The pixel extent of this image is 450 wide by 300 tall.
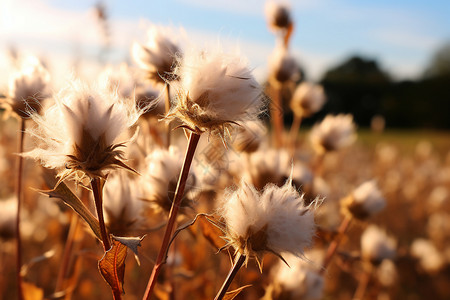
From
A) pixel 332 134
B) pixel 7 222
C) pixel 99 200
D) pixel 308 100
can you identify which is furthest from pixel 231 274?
pixel 308 100

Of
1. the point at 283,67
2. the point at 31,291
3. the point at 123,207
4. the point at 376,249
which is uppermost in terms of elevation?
the point at 123,207

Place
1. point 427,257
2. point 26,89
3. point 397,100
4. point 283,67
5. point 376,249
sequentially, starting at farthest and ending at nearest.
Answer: point 397,100 < point 427,257 < point 283,67 < point 376,249 < point 26,89

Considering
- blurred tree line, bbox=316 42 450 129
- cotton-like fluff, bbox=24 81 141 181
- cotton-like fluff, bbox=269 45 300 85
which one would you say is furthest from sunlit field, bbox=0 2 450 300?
blurred tree line, bbox=316 42 450 129

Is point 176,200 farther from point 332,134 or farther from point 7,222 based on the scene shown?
point 332,134

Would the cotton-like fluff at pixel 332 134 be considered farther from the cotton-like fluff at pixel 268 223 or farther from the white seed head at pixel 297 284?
the cotton-like fluff at pixel 268 223

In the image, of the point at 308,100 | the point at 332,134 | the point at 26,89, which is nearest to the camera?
the point at 26,89

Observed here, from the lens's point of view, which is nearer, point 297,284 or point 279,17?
point 297,284

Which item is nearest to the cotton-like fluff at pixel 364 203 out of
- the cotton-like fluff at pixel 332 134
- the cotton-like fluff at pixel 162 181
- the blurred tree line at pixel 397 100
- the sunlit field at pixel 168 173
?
the sunlit field at pixel 168 173

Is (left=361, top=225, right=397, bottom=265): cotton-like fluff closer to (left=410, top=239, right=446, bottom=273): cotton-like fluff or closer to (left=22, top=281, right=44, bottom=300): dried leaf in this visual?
(left=22, top=281, right=44, bottom=300): dried leaf
